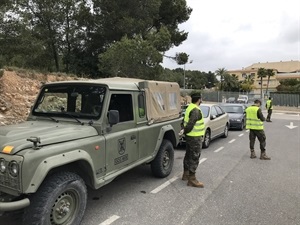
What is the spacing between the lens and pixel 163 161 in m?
6.39

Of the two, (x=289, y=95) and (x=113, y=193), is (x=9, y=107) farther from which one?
(x=289, y=95)

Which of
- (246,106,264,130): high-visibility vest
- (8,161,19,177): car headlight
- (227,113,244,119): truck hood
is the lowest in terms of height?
(227,113,244,119): truck hood

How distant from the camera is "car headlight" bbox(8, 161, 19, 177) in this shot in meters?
3.22

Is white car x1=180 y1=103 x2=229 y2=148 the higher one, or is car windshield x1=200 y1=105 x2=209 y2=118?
car windshield x1=200 y1=105 x2=209 y2=118

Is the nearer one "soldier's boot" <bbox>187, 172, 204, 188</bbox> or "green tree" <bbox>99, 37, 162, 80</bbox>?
"soldier's boot" <bbox>187, 172, 204, 188</bbox>

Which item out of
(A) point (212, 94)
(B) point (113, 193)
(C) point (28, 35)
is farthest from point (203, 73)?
(B) point (113, 193)

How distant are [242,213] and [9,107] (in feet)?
31.1

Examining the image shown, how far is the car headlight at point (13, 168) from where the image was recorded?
322 cm

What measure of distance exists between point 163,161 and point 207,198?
55.0 inches

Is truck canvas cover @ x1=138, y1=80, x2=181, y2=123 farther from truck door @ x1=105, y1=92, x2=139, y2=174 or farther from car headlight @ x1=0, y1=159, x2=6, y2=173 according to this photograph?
car headlight @ x1=0, y1=159, x2=6, y2=173

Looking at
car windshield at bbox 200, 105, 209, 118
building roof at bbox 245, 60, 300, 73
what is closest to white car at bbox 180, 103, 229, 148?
car windshield at bbox 200, 105, 209, 118

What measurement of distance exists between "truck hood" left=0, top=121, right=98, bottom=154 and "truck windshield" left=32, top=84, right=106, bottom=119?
27 centimetres

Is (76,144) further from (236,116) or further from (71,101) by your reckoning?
(236,116)

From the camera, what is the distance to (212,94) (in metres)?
48.6
